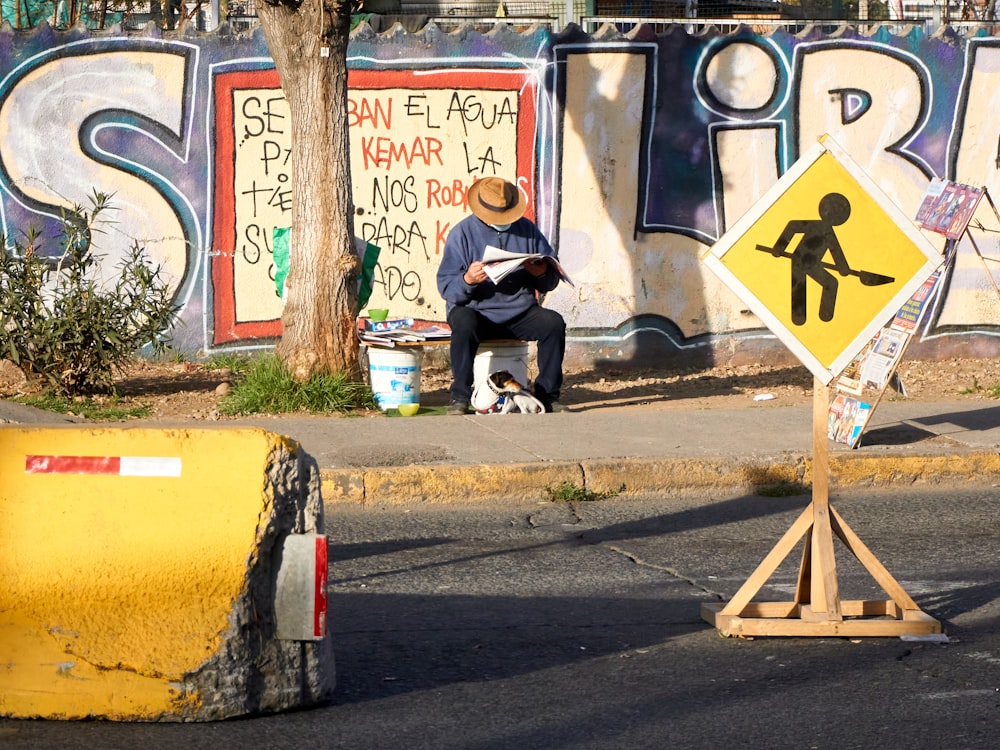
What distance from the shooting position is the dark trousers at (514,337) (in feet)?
29.3

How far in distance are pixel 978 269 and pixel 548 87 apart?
3.91 metres

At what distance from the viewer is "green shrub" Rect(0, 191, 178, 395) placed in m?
9.05

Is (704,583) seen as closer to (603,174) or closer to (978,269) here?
(603,174)

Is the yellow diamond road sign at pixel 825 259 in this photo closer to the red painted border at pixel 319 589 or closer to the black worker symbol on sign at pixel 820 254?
the black worker symbol on sign at pixel 820 254

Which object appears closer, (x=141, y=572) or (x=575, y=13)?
(x=141, y=572)

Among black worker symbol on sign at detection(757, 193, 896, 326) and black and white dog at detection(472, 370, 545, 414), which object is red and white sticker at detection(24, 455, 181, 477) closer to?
black worker symbol on sign at detection(757, 193, 896, 326)

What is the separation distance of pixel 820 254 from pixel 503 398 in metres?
4.22

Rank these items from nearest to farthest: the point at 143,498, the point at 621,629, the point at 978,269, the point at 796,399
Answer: the point at 143,498, the point at 621,629, the point at 796,399, the point at 978,269

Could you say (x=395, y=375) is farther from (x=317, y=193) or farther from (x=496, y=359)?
(x=317, y=193)

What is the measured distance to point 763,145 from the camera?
36.5ft

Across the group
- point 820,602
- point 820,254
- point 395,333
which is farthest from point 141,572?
point 395,333

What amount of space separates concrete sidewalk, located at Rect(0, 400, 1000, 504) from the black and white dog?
0.74 feet

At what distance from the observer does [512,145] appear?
10789mm

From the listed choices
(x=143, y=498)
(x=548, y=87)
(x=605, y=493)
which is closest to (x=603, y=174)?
(x=548, y=87)
